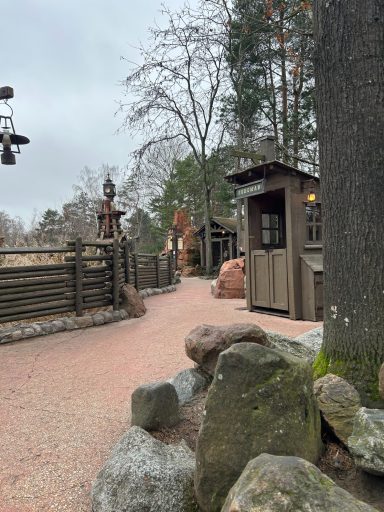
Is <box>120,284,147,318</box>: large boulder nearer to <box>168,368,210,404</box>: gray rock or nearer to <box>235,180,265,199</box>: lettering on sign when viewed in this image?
<box>235,180,265,199</box>: lettering on sign

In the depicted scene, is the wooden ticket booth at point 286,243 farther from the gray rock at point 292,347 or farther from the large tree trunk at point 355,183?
the large tree trunk at point 355,183

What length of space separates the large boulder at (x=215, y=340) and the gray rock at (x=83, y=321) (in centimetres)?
441

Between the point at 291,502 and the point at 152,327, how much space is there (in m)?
6.03

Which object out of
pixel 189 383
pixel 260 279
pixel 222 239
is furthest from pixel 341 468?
pixel 222 239

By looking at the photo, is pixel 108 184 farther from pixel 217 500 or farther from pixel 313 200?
pixel 217 500

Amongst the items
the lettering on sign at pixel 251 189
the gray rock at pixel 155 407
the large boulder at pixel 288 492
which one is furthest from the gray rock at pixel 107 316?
the large boulder at pixel 288 492

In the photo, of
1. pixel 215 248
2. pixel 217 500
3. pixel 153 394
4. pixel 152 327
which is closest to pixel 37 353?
pixel 152 327

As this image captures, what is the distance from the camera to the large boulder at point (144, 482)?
1.67 metres

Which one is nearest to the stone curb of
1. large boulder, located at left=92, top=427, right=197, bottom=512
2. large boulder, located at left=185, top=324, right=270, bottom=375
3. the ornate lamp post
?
large boulder, located at left=185, top=324, right=270, bottom=375

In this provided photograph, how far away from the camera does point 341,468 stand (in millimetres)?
1784

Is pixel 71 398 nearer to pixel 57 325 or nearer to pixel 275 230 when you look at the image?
pixel 57 325

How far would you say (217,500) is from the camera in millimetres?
1532

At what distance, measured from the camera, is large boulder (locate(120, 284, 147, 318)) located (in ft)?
26.9

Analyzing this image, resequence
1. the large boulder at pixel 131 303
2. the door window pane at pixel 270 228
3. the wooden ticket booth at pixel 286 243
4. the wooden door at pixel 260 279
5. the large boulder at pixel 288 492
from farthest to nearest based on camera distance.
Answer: the door window pane at pixel 270 228, the large boulder at pixel 131 303, the wooden door at pixel 260 279, the wooden ticket booth at pixel 286 243, the large boulder at pixel 288 492
